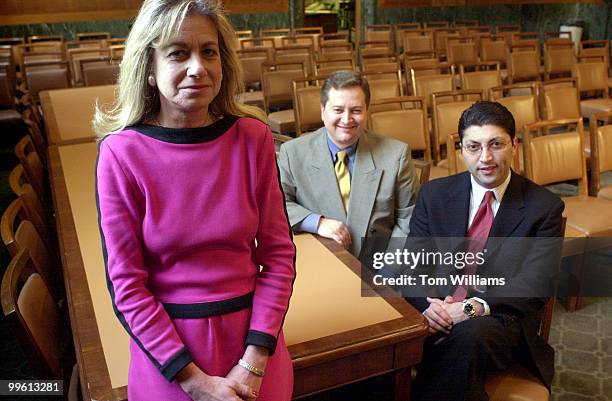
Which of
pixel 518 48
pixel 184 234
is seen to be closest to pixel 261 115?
pixel 184 234

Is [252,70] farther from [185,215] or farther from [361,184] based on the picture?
[185,215]

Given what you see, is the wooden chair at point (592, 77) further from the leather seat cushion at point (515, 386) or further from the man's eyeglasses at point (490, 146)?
→ the leather seat cushion at point (515, 386)

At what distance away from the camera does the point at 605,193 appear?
298 centimetres

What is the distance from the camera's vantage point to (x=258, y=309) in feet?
3.24

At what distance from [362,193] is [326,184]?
0.14 meters

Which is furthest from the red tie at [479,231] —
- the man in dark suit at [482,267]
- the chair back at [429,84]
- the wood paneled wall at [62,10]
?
the wood paneled wall at [62,10]

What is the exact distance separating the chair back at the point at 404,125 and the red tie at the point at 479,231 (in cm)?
138

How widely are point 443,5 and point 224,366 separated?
1021cm

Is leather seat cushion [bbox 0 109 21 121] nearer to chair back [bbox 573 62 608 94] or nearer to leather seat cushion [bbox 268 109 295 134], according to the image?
leather seat cushion [bbox 268 109 295 134]

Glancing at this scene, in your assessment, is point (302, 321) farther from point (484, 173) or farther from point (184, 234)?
point (484, 173)

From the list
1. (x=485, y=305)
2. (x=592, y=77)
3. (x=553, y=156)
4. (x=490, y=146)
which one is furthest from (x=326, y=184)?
(x=592, y=77)

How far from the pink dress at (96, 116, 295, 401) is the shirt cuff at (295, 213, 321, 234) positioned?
0.86 metres

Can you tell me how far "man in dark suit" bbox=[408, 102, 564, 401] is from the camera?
152 cm

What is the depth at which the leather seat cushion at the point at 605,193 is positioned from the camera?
2.96 m
